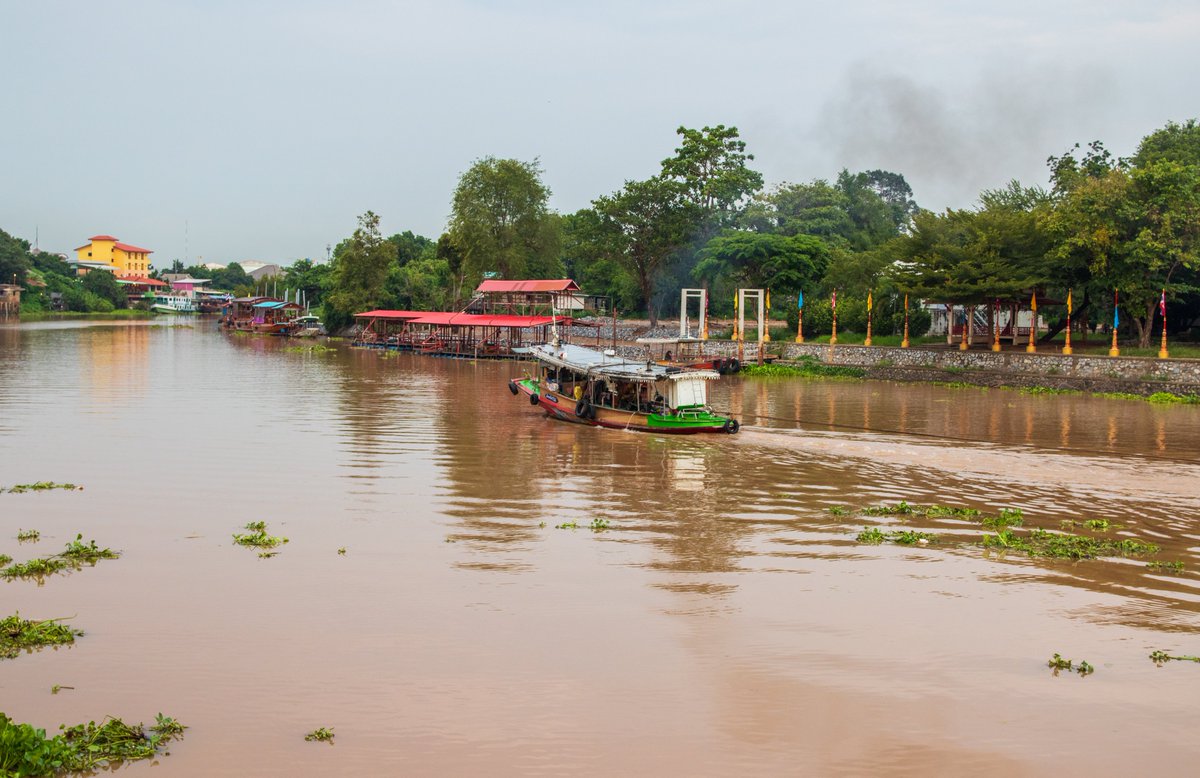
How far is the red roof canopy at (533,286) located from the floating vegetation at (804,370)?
17025mm

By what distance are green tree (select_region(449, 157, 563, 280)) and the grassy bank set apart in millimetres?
41345

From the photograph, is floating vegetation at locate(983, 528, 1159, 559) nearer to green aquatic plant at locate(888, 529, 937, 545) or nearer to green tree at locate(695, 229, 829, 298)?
green aquatic plant at locate(888, 529, 937, 545)

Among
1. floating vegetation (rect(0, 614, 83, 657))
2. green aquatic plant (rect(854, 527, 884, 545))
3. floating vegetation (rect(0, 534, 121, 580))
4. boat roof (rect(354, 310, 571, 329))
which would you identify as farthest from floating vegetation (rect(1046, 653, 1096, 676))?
boat roof (rect(354, 310, 571, 329))

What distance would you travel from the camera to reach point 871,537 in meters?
13.1

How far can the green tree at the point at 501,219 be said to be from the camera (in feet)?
214

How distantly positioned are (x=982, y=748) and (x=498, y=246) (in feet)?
198

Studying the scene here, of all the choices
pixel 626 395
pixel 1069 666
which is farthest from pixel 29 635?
pixel 626 395

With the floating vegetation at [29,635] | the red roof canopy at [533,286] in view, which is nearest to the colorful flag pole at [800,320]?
the red roof canopy at [533,286]

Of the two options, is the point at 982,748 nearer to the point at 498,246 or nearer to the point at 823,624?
the point at 823,624

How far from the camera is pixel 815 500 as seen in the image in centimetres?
1559

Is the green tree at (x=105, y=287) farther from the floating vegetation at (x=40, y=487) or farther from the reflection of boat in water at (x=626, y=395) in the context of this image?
the floating vegetation at (x=40, y=487)

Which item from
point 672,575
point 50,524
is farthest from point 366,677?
point 50,524

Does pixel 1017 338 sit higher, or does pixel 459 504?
pixel 1017 338

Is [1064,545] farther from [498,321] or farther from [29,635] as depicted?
[498,321]
